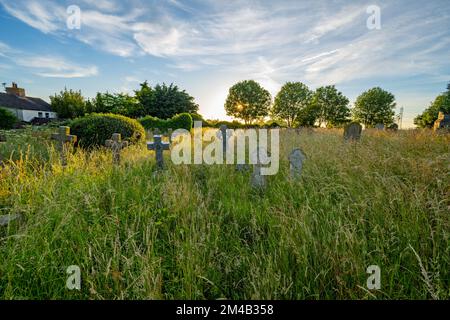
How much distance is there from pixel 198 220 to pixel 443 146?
6068 millimetres

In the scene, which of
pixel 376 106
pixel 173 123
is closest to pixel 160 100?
pixel 173 123

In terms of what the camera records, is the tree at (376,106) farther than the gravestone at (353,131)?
Yes

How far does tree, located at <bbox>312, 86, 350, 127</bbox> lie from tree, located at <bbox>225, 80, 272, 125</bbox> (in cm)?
1108

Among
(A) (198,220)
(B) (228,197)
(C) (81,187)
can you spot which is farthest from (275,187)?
(C) (81,187)

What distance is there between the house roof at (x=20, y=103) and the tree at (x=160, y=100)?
23321mm

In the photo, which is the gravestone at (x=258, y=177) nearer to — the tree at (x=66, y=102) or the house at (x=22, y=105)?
the tree at (x=66, y=102)

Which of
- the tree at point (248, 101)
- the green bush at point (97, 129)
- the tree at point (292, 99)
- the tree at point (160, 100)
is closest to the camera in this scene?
the green bush at point (97, 129)

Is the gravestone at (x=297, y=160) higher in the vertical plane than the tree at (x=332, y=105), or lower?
lower

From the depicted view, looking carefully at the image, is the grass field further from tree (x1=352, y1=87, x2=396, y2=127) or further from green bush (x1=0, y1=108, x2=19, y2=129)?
tree (x1=352, y1=87, x2=396, y2=127)

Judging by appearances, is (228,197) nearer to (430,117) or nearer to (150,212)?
(150,212)

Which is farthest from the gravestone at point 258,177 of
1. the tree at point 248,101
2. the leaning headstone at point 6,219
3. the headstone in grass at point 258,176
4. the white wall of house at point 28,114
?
the white wall of house at point 28,114

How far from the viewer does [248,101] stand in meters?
47.2

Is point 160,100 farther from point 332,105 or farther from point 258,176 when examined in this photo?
point 332,105

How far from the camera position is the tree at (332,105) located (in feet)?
141
